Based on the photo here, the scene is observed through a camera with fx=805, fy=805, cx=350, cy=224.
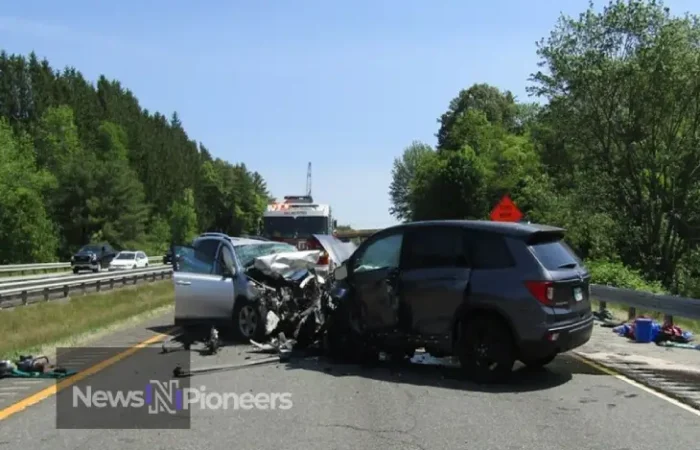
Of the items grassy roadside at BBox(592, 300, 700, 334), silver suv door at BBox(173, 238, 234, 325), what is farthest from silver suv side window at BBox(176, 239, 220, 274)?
grassy roadside at BBox(592, 300, 700, 334)

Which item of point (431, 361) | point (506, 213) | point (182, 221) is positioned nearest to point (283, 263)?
point (431, 361)

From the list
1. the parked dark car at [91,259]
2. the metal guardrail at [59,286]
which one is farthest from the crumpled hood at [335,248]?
the parked dark car at [91,259]

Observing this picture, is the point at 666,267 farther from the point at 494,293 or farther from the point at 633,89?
the point at 494,293

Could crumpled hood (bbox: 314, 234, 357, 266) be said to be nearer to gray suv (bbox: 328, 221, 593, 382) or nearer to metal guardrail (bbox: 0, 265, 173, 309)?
gray suv (bbox: 328, 221, 593, 382)

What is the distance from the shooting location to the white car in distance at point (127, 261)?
50469 mm

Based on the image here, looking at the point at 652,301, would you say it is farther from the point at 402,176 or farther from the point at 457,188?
the point at 402,176

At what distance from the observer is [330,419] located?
7.75m

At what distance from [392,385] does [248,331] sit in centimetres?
425

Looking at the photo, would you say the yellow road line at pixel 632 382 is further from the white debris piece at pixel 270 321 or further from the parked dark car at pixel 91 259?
the parked dark car at pixel 91 259

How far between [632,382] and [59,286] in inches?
848

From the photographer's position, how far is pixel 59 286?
26.9 m

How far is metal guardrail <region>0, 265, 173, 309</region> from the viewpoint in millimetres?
24078

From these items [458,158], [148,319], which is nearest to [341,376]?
[148,319]

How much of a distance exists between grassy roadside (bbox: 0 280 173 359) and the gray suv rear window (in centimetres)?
768
